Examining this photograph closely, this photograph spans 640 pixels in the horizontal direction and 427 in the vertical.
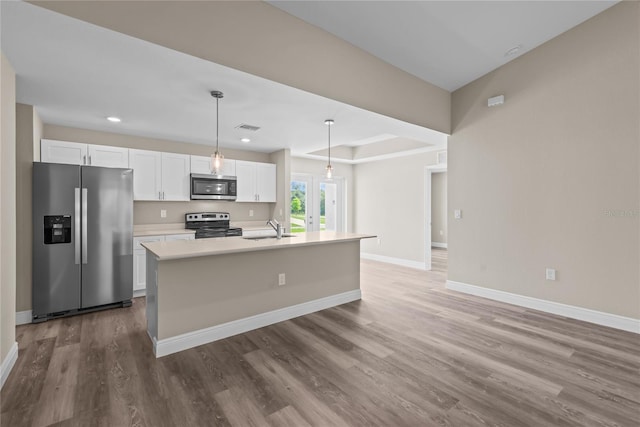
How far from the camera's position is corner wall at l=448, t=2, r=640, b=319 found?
313 centimetres

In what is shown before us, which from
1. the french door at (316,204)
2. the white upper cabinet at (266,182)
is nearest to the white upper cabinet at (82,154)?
the white upper cabinet at (266,182)

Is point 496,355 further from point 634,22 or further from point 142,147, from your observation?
point 142,147

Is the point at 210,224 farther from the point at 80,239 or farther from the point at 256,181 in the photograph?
the point at 80,239

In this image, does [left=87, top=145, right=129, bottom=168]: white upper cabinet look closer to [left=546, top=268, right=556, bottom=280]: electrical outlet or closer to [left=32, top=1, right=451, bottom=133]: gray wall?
[left=32, top=1, right=451, bottom=133]: gray wall

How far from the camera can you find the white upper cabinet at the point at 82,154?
3.79 meters

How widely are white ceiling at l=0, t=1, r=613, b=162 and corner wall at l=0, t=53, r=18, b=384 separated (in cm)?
29

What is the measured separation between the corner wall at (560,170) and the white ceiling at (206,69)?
363 millimetres

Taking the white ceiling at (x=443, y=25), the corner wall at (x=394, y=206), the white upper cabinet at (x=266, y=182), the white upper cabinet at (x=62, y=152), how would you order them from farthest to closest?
the corner wall at (x=394, y=206)
the white upper cabinet at (x=266, y=182)
the white upper cabinet at (x=62, y=152)
the white ceiling at (x=443, y=25)

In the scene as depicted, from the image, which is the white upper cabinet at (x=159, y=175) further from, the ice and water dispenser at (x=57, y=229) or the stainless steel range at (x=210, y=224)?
the ice and water dispenser at (x=57, y=229)

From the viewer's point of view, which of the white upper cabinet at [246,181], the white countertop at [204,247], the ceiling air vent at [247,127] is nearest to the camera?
the white countertop at [204,247]

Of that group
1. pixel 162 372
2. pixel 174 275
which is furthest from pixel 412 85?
pixel 162 372

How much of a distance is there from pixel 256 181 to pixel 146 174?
1883mm

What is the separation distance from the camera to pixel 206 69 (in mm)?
2496

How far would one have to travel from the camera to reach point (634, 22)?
10.0ft
